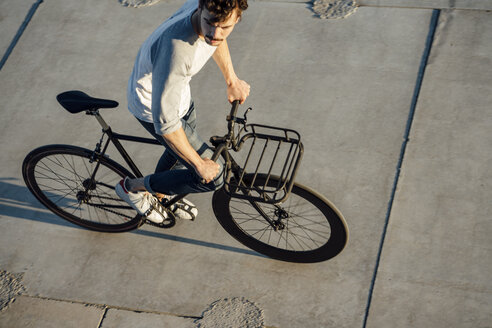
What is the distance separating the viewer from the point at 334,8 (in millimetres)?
4910

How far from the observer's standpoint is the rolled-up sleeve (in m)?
2.27

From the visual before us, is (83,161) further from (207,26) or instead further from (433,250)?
(433,250)

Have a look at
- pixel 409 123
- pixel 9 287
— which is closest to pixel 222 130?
pixel 409 123

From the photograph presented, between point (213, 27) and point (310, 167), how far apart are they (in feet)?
6.15

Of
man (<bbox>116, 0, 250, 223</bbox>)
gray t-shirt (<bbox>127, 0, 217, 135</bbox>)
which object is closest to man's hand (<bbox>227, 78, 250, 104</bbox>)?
man (<bbox>116, 0, 250, 223</bbox>)

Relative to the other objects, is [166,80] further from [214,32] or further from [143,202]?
[143,202]

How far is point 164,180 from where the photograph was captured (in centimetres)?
297

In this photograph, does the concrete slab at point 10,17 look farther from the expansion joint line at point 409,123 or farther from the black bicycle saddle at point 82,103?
the expansion joint line at point 409,123

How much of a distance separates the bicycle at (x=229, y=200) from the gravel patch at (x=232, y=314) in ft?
1.24

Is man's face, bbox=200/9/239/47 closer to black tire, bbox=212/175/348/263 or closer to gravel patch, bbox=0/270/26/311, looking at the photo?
black tire, bbox=212/175/348/263

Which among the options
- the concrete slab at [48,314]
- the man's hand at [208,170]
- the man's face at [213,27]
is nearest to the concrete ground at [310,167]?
the concrete slab at [48,314]

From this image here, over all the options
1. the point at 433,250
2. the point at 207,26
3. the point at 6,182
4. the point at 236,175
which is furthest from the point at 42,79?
the point at 433,250

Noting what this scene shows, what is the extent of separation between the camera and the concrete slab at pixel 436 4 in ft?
15.4

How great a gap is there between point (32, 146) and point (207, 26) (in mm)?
2616
